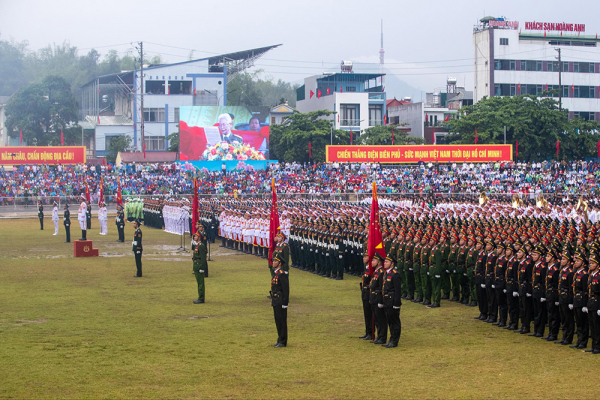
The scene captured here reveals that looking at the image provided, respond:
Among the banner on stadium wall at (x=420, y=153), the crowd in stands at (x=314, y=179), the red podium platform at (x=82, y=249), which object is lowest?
the red podium platform at (x=82, y=249)

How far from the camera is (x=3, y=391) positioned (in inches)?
335

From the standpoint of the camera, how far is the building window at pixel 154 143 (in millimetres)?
68000

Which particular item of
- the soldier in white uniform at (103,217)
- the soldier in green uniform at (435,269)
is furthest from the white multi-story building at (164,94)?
the soldier in green uniform at (435,269)

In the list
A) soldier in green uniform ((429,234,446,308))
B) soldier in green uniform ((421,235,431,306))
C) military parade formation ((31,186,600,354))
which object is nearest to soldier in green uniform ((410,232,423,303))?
military parade formation ((31,186,600,354))

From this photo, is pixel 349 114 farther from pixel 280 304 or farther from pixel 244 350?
pixel 244 350

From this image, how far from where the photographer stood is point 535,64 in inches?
2621

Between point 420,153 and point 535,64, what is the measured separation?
2499cm

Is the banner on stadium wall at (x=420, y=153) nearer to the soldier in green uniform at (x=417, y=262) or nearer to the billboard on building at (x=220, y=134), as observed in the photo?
the billboard on building at (x=220, y=134)

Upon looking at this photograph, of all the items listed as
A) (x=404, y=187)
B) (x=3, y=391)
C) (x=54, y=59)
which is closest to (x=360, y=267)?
(x=3, y=391)

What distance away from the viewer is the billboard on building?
168 ft

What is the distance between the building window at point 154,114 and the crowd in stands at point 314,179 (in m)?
18.1

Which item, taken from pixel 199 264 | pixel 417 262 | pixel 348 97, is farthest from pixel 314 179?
pixel 199 264

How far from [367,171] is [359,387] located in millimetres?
39438

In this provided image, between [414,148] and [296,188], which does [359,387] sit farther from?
[414,148]
